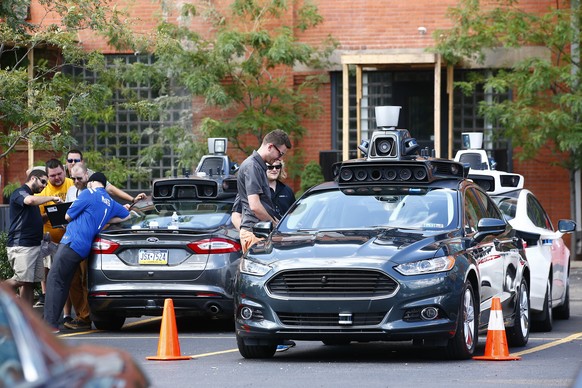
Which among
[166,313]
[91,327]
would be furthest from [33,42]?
[166,313]

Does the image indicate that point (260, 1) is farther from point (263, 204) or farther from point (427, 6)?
point (263, 204)

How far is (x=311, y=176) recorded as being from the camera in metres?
26.0

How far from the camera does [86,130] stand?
91.0 feet

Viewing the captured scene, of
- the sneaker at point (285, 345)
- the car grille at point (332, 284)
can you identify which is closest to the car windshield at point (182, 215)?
the sneaker at point (285, 345)

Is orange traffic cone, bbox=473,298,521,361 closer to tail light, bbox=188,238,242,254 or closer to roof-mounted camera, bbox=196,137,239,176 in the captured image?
tail light, bbox=188,238,242,254

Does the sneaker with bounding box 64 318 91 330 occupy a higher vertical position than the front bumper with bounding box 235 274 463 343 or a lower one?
lower

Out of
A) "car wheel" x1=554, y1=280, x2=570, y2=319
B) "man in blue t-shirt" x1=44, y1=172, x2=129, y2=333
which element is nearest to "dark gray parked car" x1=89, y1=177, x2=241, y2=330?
"man in blue t-shirt" x1=44, y1=172, x2=129, y2=333

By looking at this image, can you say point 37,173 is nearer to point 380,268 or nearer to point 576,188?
point 380,268

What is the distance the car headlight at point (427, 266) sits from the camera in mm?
10906

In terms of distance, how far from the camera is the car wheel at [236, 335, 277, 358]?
11551 mm

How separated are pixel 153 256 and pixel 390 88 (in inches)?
528

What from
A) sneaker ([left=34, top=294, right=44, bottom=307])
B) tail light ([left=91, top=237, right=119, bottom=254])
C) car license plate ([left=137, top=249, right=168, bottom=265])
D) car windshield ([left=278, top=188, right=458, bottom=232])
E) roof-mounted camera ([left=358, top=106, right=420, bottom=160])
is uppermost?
roof-mounted camera ([left=358, top=106, right=420, bottom=160])

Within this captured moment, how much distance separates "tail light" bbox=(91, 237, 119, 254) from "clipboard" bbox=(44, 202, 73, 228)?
85 cm

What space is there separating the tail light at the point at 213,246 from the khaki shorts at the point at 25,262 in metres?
2.15
